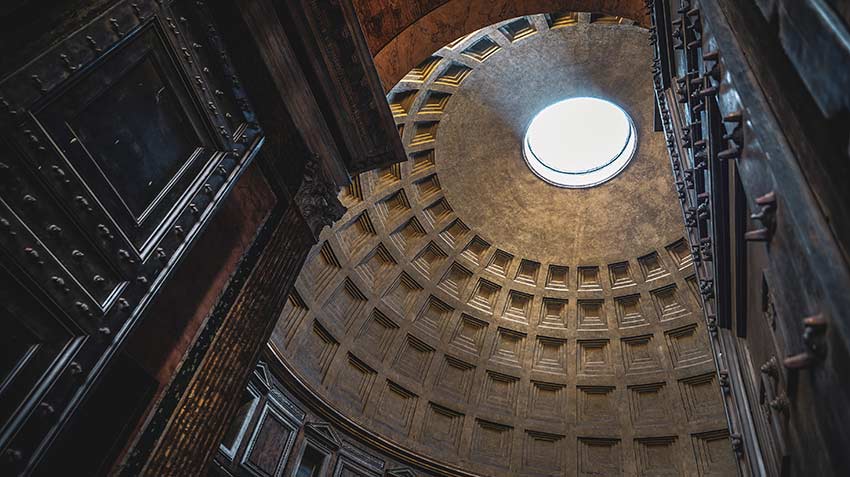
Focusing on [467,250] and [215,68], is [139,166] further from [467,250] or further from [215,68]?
[467,250]

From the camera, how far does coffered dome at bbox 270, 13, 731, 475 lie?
14734 mm

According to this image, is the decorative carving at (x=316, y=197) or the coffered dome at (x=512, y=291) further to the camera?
the coffered dome at (x=512, y=291)

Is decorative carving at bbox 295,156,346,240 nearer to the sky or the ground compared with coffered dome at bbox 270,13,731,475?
nearer to the ground

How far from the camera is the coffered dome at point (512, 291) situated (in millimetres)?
14734

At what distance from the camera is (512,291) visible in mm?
18375

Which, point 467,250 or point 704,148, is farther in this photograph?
point 467,250

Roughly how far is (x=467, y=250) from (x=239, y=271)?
12.7m

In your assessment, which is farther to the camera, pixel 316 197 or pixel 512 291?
pixel 512 291

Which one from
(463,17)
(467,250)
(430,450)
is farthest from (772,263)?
(467,250)

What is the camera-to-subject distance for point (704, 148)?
15.3ft

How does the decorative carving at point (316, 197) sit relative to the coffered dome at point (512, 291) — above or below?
below

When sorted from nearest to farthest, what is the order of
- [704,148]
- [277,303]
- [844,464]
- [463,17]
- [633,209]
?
[844,464]
[704,148]
[277,303]
[463,17]
[633,209]

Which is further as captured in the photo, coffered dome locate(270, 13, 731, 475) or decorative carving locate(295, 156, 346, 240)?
coffered dome locate(270, 13, 731, 475)

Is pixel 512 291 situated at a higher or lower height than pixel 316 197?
higher
